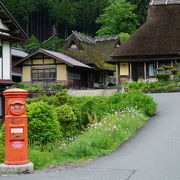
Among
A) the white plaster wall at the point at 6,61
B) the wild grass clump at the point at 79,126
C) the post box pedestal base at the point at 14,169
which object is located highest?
the white plaster wall at the point at 6,61

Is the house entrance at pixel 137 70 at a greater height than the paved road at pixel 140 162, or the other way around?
the house entrance at pixel 137 70

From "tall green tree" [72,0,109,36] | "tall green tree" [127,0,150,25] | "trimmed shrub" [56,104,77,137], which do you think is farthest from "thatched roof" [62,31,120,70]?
"trimmed shrub" [56,104,77,137]

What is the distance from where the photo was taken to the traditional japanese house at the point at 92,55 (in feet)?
150

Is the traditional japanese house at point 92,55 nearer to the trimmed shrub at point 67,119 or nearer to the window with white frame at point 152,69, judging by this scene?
the window with white frame at point 152,69

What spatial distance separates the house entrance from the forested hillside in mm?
30248

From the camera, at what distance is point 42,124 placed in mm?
11750

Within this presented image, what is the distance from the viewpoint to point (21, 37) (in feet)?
85.6

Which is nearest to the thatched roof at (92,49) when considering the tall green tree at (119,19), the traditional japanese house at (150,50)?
the traditional japanese house at (150,50)

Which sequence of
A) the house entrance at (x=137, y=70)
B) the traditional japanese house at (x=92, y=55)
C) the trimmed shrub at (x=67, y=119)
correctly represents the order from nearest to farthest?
the trimmed shrub at (x=67, y=119)
the house entrance at (x=137, y=70)
the traditional japanese house at (x=92, y=55)

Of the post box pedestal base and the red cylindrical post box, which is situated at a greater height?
the red cylindrical post box

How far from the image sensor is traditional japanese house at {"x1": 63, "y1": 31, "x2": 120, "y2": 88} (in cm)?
4581

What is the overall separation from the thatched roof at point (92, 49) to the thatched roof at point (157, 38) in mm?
7407

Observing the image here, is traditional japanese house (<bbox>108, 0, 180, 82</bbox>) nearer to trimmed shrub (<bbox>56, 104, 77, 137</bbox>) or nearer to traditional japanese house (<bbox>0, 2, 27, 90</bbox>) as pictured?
traditional japanese house (<bbox>0, 2, 27, 90</bbox>)

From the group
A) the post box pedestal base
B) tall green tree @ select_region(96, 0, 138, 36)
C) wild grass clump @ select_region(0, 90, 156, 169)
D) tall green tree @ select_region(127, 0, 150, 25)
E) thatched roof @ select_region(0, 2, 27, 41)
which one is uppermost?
tall green tree @ select_region(127, 0, 150, 25)
